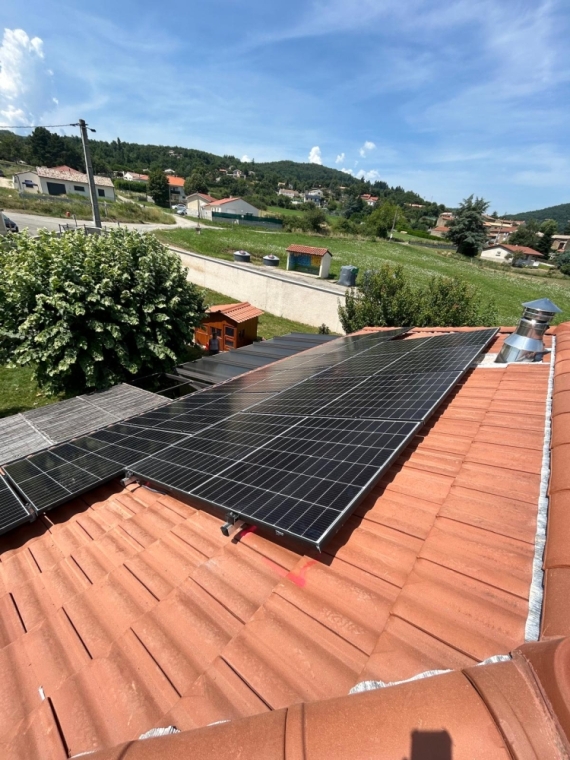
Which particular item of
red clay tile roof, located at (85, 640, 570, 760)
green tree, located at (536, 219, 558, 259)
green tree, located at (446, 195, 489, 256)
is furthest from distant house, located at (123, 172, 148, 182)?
red clay tile roof, located at (85, 640, 570, 760)

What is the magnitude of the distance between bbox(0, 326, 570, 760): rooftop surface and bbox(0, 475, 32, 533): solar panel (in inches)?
23.1

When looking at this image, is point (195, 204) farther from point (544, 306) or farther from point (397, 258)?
point (544, 306)

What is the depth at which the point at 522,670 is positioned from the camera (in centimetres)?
151

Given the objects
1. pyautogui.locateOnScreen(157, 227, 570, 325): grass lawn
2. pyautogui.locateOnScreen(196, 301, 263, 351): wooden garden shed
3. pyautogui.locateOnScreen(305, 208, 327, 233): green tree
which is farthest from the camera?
pyautogui.locateOnScreen(305, 208, 327, 233): green tree

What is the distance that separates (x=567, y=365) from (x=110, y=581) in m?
7.04

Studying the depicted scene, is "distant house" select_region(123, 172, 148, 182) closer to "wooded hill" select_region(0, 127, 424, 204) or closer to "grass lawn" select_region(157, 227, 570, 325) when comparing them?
"wooded hill" select_region(0, 127, 424, 204)

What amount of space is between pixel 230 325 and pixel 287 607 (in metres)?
17.9

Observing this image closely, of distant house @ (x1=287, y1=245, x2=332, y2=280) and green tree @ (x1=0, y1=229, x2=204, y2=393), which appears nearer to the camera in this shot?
green tree @ (x1=0, y1=229, x2=204, y2=393)

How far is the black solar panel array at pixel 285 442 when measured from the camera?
3.53m

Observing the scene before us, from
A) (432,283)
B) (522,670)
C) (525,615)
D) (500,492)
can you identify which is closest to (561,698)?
(522,670)

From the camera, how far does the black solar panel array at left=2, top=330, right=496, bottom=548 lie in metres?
3.53

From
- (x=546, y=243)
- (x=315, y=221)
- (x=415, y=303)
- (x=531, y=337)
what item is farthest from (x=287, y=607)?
(x=546, y=243)

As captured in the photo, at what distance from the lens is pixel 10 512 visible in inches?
203

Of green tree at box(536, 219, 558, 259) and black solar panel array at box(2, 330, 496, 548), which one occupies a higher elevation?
green tree at box(536, 219, 558, 259)
